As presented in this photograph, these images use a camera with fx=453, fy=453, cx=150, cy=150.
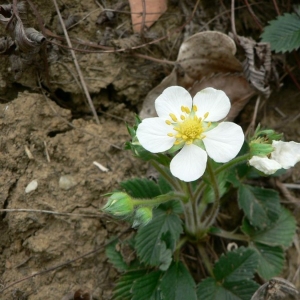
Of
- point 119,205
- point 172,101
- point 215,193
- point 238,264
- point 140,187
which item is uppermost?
point 172,101

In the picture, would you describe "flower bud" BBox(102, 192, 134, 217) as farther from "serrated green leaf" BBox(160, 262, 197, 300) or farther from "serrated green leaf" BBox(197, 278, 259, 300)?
"serrated green leaf" BBox(197, 278, 259, 300)

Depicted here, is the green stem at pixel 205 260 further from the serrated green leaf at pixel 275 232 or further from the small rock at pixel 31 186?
the small rock at pixel 31 186

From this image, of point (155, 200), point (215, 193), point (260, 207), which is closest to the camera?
point (155, 200)

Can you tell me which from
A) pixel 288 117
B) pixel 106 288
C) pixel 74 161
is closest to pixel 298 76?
pixel 288 117

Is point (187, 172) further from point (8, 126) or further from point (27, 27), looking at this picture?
point (27, 27)

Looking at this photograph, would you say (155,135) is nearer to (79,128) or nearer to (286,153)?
(286,153)

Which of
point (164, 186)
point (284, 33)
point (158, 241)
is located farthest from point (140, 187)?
point (284, 33)

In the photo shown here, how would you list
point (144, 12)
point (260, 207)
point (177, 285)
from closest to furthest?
point (177, 285) → point (260, 207) → point (144, 12)
